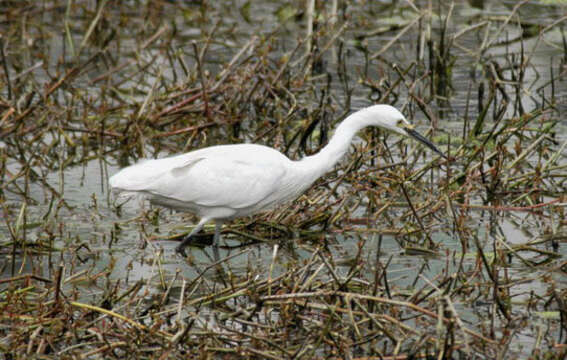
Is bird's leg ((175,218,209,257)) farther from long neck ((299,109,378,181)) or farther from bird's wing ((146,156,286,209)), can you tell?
long neck ((299,109,378,181))

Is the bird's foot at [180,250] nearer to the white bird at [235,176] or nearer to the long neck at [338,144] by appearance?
the white bird at [235,176]

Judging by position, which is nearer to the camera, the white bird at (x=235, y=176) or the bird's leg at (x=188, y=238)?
the white bird at (x=235, y=176)

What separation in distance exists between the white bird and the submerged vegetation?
0.33 m

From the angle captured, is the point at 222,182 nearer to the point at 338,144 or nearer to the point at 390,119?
Result: the point at 338,144

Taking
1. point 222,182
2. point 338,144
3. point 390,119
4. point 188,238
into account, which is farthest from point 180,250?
point 390,119

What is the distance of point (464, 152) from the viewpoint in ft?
22.0

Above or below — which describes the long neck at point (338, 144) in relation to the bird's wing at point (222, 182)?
above

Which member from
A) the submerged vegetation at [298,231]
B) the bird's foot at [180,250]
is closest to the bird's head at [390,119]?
the submerged vegetation at [298,231]

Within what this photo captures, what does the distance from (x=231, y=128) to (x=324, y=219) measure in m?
2.21

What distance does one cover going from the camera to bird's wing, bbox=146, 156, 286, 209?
5809mm

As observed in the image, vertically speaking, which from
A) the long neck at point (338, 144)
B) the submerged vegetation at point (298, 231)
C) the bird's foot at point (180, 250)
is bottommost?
the bird's foot at point (180, 250)

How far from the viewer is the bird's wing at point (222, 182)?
581 cm

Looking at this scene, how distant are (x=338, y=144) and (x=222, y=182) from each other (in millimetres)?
705

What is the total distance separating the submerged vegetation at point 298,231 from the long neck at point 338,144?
0.46 m
